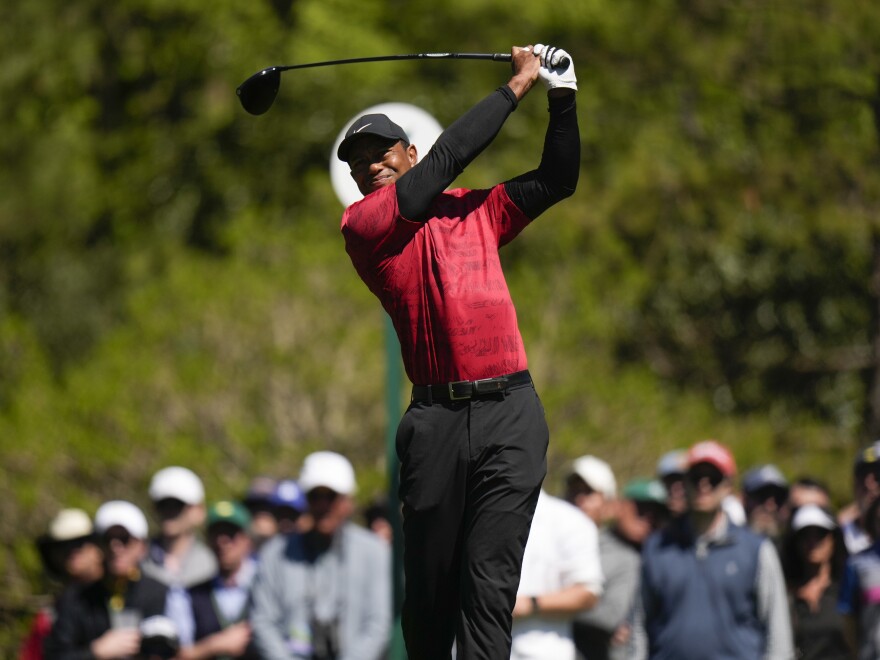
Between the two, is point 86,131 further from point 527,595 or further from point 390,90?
point 527,595

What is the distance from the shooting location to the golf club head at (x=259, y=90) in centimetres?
598

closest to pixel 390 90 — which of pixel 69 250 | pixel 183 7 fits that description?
pixel 183 7

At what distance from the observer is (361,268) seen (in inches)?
228

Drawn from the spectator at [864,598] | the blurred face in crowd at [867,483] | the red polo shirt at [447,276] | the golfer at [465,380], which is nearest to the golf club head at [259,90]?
the golfer at [465,380]

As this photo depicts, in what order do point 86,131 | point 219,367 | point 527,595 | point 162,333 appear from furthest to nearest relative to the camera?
point 86,131 → point 162,333 → point 219,367 → point 527,595

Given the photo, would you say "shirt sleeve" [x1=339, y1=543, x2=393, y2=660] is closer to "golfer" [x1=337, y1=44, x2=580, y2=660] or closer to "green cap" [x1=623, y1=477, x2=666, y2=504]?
"green cap" [x1=623, y1=477, x2=666, y2=504]

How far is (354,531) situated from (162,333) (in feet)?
28.6

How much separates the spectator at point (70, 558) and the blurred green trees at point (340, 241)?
130 inches

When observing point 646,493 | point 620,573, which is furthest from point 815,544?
point 646,493

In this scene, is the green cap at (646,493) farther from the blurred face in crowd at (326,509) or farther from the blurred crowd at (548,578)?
the blurred face in crowd at (326,509)

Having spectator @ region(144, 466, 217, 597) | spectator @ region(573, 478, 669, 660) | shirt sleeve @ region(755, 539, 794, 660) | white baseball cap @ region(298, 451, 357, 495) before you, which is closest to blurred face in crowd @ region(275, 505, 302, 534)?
spectator @ region(144, 466, 217, 597)

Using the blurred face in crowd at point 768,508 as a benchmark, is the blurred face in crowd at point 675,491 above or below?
above

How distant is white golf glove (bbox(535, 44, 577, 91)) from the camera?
5449mm

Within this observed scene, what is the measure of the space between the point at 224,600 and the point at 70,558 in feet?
3.09
